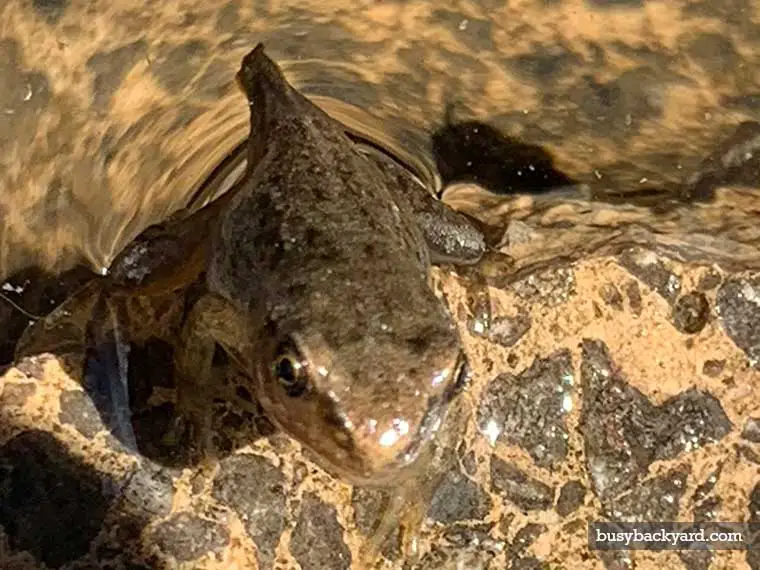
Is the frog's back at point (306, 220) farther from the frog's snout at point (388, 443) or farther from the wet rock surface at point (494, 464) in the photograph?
the wet rock surface at point (494, 464)

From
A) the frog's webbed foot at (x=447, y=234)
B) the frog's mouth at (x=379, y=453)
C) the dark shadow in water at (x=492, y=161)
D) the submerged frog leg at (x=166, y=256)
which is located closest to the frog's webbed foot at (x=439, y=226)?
the frog's webbed foot at (x=447, y=234)

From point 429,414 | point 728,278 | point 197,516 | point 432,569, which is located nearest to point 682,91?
point 728,278

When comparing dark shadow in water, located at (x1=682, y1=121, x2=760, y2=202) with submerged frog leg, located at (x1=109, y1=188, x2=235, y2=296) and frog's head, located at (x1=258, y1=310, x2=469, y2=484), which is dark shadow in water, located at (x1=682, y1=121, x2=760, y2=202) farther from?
submerged frog leg, located at (x1=109, y1=188, x2=235, y2=296)

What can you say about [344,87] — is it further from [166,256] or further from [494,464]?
[494,464]

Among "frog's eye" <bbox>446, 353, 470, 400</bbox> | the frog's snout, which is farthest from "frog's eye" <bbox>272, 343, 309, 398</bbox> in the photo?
"frog's eye" <bbox>446, 353, 470, 400</bbox>

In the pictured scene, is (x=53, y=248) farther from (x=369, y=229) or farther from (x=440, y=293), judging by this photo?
(x=440, y=293)

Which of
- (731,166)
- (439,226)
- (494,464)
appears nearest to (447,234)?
(439,226)

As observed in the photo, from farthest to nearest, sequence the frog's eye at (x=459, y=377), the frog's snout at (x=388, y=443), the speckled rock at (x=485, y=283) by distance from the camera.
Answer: the speckled rock at (x=485, y=283) → the frog's eye at (x=459, y=377) → the frog's snout at (x=388, y=443)
